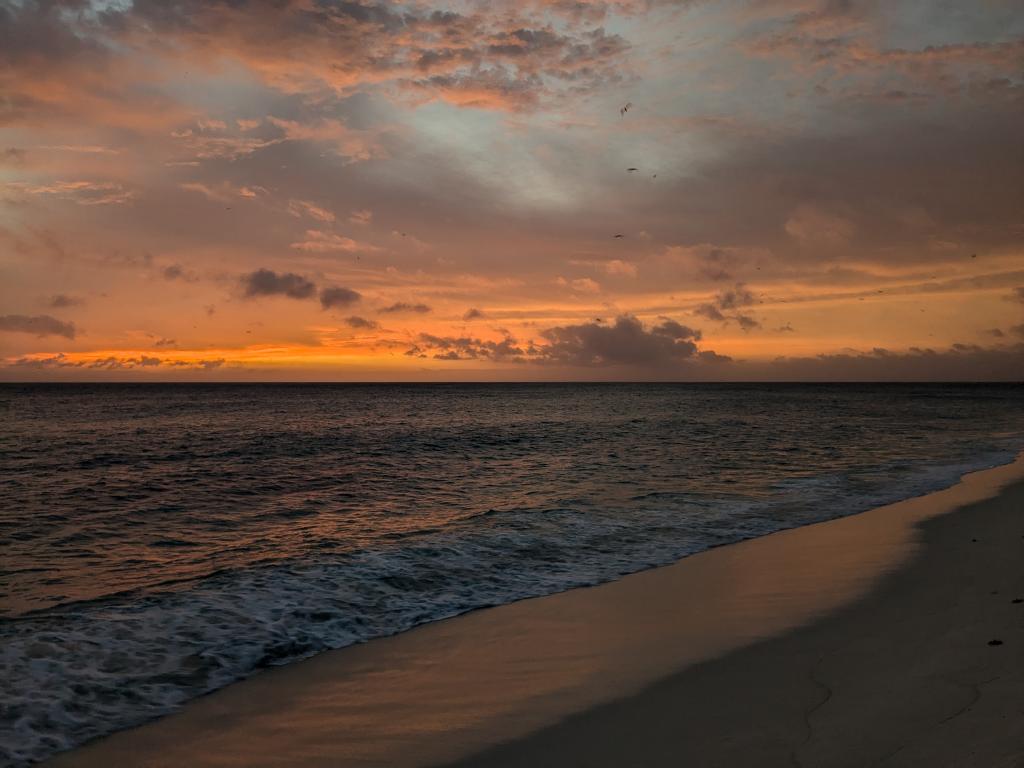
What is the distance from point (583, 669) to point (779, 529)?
32.6 feet

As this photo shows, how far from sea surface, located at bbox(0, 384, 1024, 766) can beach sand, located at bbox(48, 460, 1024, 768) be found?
1.02 meters

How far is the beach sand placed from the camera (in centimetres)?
555

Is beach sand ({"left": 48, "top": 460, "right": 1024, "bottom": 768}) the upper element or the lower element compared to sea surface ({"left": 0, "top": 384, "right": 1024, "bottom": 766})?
upper

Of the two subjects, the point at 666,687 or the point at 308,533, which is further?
the point at 308,533

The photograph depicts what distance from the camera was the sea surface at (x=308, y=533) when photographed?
8.27m

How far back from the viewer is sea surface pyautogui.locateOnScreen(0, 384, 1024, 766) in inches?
326

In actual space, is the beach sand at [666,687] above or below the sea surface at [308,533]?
above

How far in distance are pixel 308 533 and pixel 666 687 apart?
1092 centimetres

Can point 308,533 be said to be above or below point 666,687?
below

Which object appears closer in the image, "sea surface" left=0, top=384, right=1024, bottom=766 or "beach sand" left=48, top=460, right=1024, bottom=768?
"beach sand" left=48, top=460, right=1024, bottom=768

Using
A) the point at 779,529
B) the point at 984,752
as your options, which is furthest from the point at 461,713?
the point at 779,529

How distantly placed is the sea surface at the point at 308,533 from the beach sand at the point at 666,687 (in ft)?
3.33

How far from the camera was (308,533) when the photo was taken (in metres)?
15.8

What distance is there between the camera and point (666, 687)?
691cm
